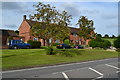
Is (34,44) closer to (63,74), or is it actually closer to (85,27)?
(85,27)

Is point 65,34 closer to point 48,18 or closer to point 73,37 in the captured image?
point 48,18

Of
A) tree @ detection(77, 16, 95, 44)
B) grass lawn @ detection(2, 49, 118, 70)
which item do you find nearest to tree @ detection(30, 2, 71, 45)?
grass lawn @ detection(2, 49, 118, 70)

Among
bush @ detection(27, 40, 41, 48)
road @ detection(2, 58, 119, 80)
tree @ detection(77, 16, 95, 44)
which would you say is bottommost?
road @ detection(2, 58, 119, 80)

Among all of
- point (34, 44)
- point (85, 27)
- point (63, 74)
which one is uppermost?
point (85, 27)

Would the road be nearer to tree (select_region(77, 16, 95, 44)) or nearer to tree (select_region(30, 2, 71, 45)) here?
tree (select_region(30, 2, 71, 45))

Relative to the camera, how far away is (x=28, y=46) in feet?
106

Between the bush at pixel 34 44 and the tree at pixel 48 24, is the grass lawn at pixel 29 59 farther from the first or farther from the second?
the bush at pixel 34 44

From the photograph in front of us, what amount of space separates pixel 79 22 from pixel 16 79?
34752mm

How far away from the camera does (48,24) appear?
22.2 meters

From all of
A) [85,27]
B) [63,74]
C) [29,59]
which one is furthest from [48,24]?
[85,27]

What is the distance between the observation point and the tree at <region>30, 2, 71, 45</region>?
22.1m

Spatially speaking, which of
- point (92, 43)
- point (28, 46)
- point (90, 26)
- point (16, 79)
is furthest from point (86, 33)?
point (16, 79)

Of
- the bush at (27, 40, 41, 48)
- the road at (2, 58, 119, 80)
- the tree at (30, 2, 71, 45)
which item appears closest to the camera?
the road at (2, 58, 119, 80)

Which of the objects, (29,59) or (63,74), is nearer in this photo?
(63,74)
